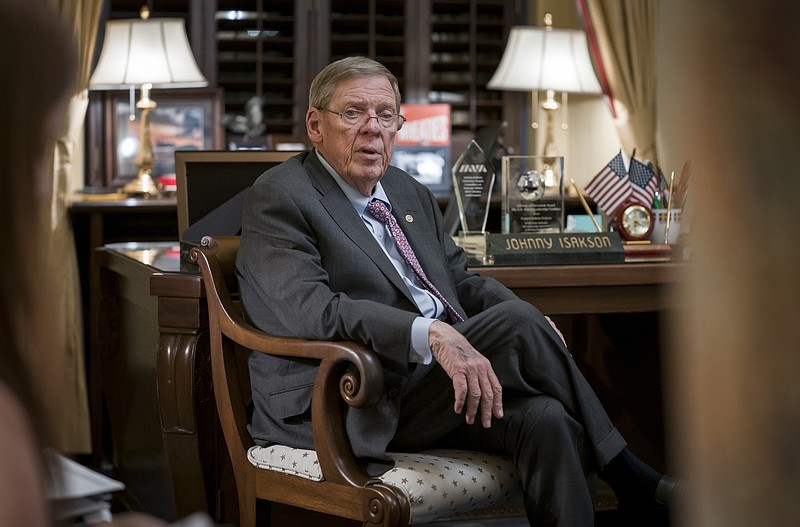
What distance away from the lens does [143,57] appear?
174 inches

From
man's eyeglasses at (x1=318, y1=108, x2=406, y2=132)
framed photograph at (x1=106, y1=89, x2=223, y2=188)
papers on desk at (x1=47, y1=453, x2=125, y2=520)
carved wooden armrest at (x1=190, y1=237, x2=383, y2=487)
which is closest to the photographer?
papers on desk at (x1=47, y1=453, x2=125, y2=520)

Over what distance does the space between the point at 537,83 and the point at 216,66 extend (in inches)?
108

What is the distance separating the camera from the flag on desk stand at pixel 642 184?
3.25 metres

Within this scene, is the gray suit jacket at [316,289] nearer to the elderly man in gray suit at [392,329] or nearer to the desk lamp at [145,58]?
the elderly man in gray suit at [392,329]

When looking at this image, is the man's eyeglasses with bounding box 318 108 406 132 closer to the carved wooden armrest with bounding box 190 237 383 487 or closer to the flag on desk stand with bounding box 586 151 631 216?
the carved wooden armrest with bounding box 190 237 383 487

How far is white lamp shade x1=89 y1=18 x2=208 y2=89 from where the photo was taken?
4.40 metres

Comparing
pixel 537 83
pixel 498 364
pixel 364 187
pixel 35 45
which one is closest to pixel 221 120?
pixel 537 83

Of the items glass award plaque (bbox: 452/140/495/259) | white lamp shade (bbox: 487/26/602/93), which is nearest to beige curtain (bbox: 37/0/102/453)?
glass award plaque (bbox: 452/140/495/259)

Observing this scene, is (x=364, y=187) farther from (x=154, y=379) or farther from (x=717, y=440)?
(x=717, y=440)

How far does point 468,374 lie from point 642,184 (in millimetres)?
1465

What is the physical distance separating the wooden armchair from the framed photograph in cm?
474

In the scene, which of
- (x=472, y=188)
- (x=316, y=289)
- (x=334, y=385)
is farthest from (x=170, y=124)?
(x=334, y=385)

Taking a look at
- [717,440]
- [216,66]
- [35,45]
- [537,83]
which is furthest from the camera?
[216,66]

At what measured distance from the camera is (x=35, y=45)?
1.78 feet
